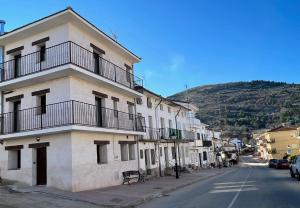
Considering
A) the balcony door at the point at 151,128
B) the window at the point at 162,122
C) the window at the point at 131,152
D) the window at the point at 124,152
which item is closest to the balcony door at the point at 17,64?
the window at the point at 124,152

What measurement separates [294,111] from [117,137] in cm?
11499

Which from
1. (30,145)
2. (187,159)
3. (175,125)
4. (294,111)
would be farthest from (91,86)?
(294,111)

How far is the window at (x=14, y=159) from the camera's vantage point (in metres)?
20.3

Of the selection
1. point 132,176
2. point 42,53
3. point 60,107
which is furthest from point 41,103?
point 132,176

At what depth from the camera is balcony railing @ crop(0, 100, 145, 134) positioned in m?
18.0

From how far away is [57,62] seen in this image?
18.8 metres

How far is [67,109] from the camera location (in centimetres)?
1786

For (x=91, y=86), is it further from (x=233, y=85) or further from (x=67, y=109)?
(x=233, y=85)

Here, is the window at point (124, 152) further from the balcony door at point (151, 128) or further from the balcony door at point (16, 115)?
the balcony door at point (16, 115)

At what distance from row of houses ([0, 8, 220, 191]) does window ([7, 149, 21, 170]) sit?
62mm

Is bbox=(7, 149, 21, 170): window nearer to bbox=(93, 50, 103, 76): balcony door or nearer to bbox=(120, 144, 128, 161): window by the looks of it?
bbox=(93, 50, 103, 76): balcony door

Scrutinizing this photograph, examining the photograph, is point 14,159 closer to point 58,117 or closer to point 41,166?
point 41,166

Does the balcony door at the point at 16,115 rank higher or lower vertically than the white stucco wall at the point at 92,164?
higher

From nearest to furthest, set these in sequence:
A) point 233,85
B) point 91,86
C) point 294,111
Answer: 1. point 91,86
2. point 294,111
3. point 233,85
